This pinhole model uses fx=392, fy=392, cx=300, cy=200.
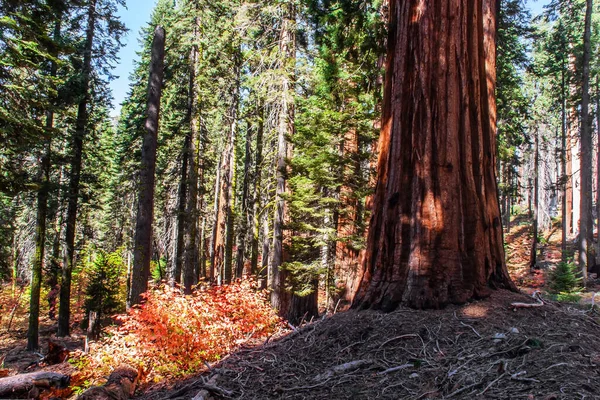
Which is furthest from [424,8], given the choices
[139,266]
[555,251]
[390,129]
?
[555,251]

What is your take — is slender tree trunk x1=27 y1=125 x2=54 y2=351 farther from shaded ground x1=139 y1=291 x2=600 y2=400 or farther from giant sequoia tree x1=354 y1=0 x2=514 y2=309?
giant sequoia tree x1=354 y1=0 x2=514 y2=309

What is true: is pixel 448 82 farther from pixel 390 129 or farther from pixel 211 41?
Answer: pixel 211 41

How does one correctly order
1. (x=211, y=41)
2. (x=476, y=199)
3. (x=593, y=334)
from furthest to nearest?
(x=211, y=41) < (x=476, y=199) < (x=593, y=334)

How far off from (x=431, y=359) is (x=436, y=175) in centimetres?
195

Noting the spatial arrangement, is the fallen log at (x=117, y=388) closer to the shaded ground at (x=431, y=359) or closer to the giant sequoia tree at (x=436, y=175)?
the shaded ground at (x=431, y=359)

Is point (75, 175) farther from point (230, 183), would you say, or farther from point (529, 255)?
point (529, 255)

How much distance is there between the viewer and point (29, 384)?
5.80 meters

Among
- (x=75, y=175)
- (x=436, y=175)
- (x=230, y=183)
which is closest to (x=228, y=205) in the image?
(x=230, y=183)

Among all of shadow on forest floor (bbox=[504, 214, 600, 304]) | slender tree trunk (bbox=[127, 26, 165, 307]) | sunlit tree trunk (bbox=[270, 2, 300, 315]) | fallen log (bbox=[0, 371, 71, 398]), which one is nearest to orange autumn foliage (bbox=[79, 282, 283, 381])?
fallen log (bbox=[0, 371, 71, 398])

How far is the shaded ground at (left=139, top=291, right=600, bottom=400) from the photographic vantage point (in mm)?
2623

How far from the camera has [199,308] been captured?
753 cm

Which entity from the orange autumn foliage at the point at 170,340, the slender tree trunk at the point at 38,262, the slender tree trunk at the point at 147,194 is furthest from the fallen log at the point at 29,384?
the slender tree trunk at the point at 38,262

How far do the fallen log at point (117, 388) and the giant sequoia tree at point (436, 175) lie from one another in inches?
128

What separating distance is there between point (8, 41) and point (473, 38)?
11140 millimetres
